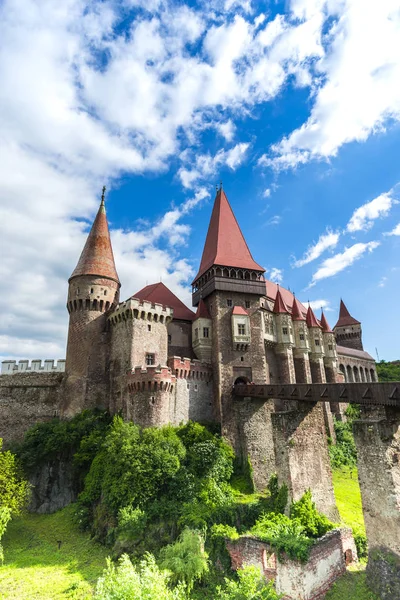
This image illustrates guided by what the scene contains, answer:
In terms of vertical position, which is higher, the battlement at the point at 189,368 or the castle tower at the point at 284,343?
the castle tower at the point at 284,343

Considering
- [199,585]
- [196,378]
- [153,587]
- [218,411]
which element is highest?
[196,378]

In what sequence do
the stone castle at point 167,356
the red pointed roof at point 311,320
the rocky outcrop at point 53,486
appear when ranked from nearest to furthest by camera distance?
1. the rocky outcrop at point 53,486
2. the stone castle at point 167,356
3. the red pointed roof at point 311,320

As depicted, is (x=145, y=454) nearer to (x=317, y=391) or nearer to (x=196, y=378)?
(x=196, y=378)

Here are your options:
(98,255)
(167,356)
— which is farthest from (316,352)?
(98,255)

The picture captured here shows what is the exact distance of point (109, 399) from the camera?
29812 millimetres

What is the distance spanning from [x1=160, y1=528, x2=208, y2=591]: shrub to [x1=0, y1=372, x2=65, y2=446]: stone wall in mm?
16991

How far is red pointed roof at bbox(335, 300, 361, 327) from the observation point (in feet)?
223

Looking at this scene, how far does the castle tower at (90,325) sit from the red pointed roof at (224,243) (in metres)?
9.13

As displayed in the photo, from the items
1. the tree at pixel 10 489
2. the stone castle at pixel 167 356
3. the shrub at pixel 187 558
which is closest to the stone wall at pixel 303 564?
the shrub at pixel 187 558

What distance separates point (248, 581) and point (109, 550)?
37.1ft

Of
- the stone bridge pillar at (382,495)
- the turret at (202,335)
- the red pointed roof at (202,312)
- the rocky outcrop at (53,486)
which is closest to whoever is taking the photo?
the stone bridge pillar at (382,495)

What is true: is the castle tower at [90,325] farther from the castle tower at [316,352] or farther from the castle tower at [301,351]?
the castle tower at [316,352]

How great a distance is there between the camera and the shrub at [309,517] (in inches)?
727

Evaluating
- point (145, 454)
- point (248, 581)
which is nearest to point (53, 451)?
point (145, 454)
